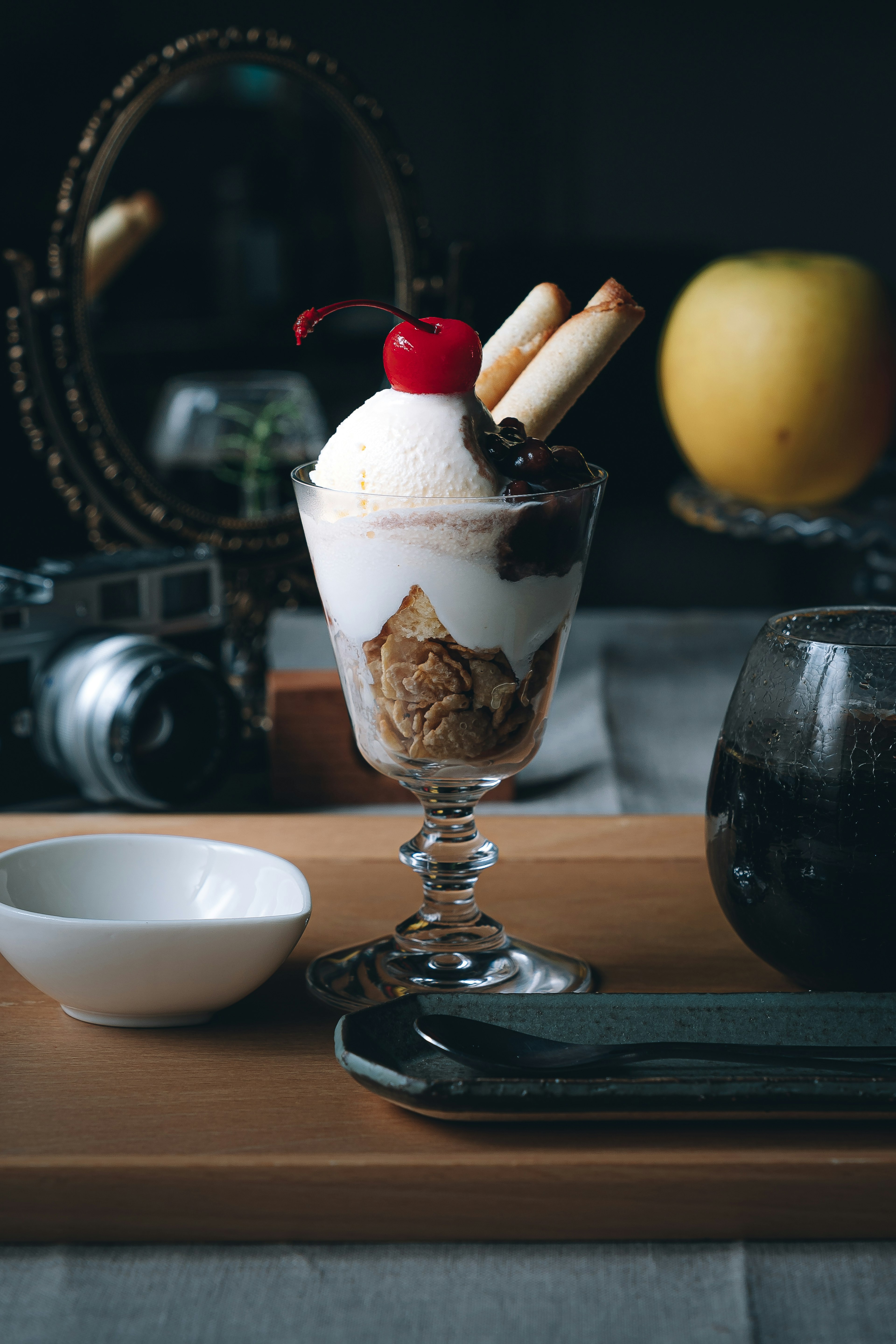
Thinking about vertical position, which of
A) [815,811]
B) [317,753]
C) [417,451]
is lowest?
[317,753]

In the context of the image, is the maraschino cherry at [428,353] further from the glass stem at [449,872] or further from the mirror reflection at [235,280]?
the mirror reflection at [235,280]

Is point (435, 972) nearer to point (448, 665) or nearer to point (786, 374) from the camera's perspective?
point (448, 665)

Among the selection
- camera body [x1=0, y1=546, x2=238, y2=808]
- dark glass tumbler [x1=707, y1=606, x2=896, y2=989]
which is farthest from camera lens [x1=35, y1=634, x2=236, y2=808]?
dark glass tumbler [x1=707, y1=606, x2=896, y2=989]

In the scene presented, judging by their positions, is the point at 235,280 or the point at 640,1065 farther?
the point at 235,280

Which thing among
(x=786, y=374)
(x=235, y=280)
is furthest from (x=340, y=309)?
(x=235, y=280)

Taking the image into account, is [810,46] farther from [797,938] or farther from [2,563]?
[797,938]

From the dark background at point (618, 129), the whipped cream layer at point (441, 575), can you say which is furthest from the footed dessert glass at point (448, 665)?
the dark background at point (618, 129)

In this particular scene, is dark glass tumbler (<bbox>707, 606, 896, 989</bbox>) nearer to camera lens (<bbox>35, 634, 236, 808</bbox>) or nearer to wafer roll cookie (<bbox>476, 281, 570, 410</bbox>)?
wafer roll cookie (<bbox>476, 281, 570, 410</bbox>)

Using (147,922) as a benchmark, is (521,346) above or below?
above
